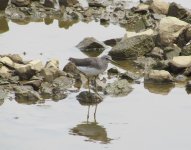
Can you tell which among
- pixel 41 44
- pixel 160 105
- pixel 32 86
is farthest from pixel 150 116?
pixel 41 44

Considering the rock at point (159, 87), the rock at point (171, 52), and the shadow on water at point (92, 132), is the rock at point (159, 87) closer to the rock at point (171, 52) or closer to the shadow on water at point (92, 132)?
the rock at point (171, 52)

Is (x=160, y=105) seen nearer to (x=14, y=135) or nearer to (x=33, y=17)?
(x=14, y=135)

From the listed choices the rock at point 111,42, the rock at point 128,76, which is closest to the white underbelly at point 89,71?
the rock at point 128,76

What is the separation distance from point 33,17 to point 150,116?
8.29 m

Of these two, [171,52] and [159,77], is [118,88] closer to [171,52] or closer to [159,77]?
[159,77]

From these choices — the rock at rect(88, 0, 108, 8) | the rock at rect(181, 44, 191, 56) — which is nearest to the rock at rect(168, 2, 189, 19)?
the rock at rect(88, 0, 108, 8)

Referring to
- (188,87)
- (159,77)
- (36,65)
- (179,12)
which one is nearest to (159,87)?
(159,77)

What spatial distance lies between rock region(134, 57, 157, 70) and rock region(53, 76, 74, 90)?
2224mm

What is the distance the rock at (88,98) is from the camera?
40.8 feet

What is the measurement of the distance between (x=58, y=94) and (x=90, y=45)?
3.72m

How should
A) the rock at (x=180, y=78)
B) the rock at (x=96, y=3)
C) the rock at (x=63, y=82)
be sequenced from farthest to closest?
the rock at (x=96, y=3)
the rock at (x=180, y=78)
the rock at (x=63, y=82)

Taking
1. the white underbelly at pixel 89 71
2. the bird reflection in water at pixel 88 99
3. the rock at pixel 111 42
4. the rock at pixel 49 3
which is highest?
the rock at pixel 49 3

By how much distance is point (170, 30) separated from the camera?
645 inches

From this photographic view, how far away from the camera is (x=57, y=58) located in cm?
1526
